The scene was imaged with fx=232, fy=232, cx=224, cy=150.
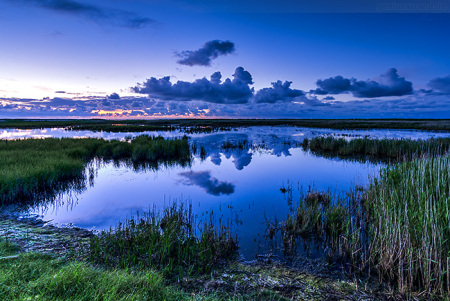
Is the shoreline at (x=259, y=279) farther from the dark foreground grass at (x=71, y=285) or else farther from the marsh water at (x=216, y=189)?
the marsh water at (x=216, y=189)

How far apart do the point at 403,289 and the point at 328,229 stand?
3010 millimetres

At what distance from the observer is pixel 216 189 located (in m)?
13.8

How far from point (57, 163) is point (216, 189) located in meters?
9.75

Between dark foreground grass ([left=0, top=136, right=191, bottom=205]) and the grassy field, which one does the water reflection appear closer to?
dark foreground grass ([left=0, top=136, right=191, bottom=205])

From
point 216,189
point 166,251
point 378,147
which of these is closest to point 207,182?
point 216,189

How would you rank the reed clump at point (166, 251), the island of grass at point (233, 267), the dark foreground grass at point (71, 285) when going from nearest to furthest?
1. the dark foreground grass at point (71, 285)
2. the island of grass at point (233, 267)
3. the reed clump at point (166, 251)

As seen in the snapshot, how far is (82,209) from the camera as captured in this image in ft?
33.9

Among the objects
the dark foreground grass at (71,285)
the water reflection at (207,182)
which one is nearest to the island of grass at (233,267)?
the dark foreground grass at (71,285)

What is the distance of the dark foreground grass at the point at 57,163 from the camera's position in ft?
35.1

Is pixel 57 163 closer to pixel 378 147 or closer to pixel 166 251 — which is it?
pixel 166 251

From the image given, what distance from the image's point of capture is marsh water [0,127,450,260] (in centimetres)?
925

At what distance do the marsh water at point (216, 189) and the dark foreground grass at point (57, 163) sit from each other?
1.01 metres

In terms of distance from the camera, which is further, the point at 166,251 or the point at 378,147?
the point at 378,147

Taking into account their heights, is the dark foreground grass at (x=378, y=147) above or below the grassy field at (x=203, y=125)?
below
